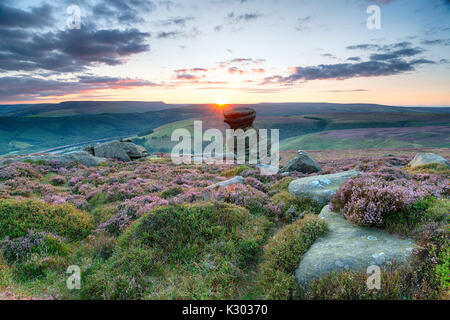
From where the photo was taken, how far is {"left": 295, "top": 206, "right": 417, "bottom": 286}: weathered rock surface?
514 centimetres

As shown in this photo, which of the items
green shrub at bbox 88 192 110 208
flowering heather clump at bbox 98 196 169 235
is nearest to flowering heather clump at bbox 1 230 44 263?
flowering heather clump at bbox 98 196 169 235

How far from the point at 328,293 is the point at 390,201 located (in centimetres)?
380

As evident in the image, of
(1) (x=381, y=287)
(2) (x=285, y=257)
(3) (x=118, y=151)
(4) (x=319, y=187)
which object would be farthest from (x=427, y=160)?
(3) (x=118, y=151)

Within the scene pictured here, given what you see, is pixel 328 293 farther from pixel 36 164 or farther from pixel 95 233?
pixel 36 164

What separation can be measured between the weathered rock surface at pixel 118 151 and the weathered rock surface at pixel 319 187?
23.7 m

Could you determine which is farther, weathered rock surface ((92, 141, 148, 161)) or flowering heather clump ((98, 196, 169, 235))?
weathered rock surface ((92, 141, 148, 161))

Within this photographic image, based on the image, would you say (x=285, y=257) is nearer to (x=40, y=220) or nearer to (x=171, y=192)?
(x=171, y=192)

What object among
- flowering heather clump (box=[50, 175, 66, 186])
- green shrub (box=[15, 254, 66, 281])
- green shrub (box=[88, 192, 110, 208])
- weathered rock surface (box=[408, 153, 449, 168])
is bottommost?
green shrub (box=[15, 254, 66, 281])

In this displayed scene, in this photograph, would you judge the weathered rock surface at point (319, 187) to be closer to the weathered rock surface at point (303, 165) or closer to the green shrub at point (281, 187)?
the green shrub at point (281, 187)

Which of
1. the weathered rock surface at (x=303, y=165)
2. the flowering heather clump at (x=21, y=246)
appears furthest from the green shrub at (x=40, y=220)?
the weathered rock surface at (x=303, y=165)

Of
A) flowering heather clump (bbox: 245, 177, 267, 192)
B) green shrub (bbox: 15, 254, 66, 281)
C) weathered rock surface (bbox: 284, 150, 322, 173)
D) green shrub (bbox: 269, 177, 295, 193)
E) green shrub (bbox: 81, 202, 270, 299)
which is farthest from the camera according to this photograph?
weathered rock surface (bbox: 284, 150, 322, 173)

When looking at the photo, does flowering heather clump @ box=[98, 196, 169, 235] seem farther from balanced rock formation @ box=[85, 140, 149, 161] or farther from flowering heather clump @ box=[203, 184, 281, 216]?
balanced rock formation @ box=[85, 140, 149, 161]

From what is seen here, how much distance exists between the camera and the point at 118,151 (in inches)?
1143
